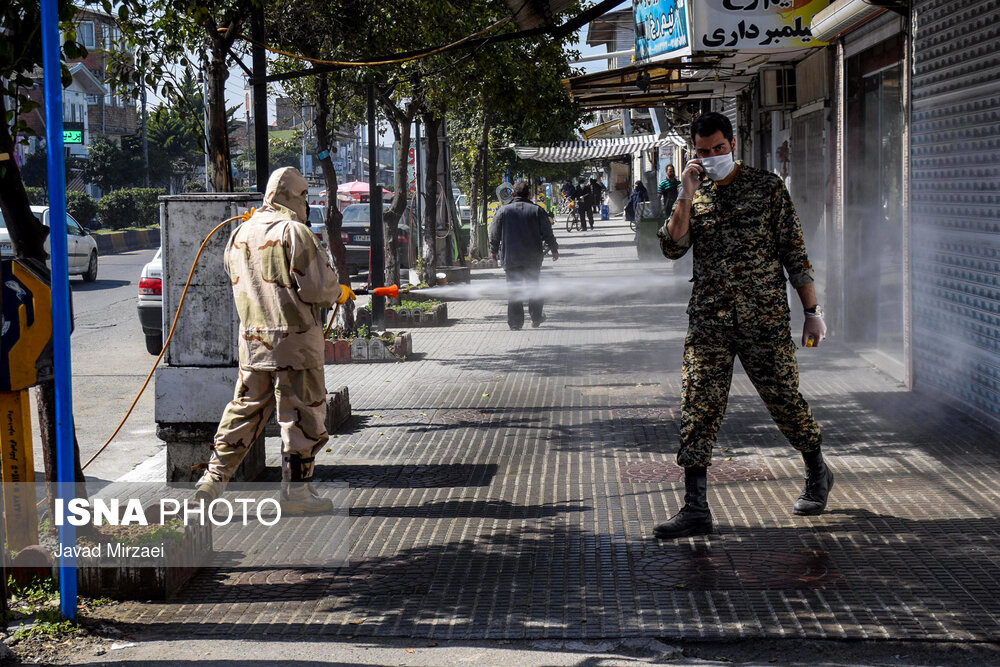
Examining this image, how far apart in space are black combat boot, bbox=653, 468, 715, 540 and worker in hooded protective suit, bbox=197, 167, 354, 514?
185 cm

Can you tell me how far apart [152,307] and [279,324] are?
29.1ft

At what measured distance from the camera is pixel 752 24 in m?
12.8

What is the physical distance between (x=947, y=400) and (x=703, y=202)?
14.2ft

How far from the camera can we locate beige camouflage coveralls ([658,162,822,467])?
223 inches

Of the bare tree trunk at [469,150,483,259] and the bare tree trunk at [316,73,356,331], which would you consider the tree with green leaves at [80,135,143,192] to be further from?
the bare tree trunk at [316,73,356,331]

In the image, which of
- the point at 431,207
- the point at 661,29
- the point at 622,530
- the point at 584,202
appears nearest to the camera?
the point at 622,530

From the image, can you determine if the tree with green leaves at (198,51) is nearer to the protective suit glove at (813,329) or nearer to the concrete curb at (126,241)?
the protective suit glove at (813,329)

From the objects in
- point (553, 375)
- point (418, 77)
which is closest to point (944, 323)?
point (553, 375)

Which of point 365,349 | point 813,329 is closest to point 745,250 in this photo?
point 813,329

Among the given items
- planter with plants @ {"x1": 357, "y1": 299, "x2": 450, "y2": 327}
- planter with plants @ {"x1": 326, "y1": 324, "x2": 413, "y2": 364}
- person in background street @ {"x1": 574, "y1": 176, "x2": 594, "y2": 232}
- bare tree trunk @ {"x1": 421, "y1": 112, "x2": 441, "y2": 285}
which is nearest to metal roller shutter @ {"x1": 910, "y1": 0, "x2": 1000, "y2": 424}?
planter with plants @ {"x1": 326, "y1": 324, "x2": 413, "y2": 364}

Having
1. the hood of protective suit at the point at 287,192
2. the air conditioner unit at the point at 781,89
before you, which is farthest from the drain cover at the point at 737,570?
the air conditioner unit at the point at 781,89

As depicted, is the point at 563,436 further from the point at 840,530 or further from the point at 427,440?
the point at 840,530

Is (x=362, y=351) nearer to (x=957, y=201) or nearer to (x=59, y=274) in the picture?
(x=957, y=201)

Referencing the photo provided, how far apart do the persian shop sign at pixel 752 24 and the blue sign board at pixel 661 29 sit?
1.12 ft
